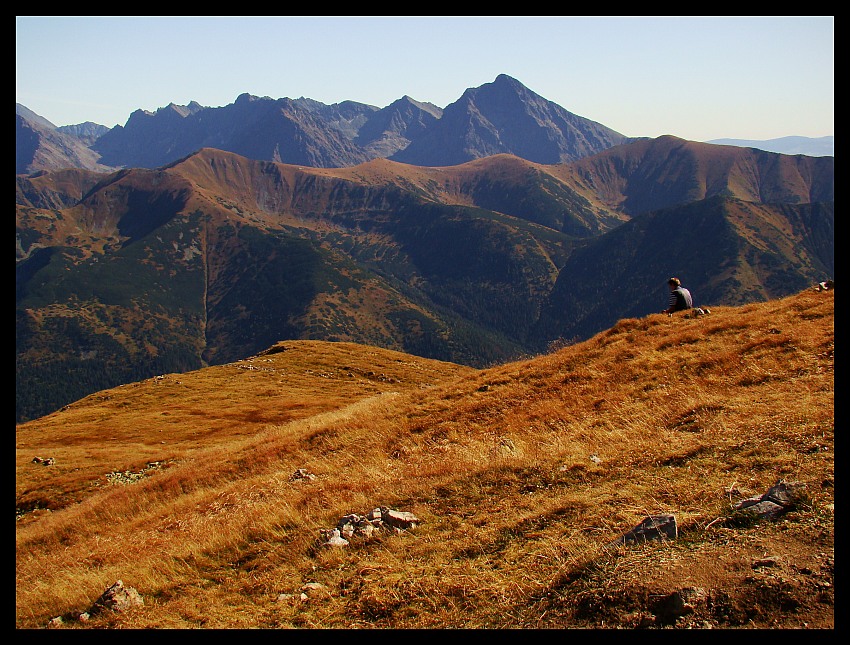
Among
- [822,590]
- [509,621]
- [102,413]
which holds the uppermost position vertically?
[822,590]

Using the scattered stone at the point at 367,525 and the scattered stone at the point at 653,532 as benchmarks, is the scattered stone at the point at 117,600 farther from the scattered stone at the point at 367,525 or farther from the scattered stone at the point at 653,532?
the scattered stone at the point at 653,532

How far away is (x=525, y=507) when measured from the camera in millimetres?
11031

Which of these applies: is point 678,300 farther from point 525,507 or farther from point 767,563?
point 767,563

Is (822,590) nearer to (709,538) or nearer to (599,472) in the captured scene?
(709,538)

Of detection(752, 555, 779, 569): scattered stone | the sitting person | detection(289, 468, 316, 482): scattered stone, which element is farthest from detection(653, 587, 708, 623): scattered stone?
the sitting person

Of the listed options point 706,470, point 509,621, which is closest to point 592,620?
point 509,621

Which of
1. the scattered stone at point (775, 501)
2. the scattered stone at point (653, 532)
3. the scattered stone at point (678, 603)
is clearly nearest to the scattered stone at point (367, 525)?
the scattered stone at point (653, 532)

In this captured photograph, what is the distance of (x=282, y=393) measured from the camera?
85.9 meters

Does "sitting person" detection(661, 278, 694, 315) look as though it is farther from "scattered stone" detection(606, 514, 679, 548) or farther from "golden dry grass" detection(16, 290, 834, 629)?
"scattered stone" detection(606, 514, 679, 548)

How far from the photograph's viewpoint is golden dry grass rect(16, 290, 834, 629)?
24.4ft

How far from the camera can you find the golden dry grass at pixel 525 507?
7441 mm

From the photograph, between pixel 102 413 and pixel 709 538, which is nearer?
pixel 709 538

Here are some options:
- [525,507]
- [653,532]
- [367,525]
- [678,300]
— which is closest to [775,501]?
[653,532]
